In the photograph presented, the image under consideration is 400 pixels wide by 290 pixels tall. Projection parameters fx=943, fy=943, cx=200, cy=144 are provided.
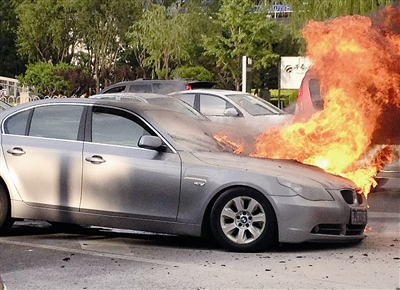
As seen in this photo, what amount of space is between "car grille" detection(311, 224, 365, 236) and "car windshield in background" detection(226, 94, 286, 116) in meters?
9.73

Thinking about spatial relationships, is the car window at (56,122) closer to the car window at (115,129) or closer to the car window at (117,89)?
the car window at (115,129)

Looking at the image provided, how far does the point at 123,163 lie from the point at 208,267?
161cm

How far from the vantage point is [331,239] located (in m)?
8.84

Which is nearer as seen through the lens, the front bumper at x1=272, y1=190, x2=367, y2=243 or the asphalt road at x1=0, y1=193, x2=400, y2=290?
the asphalt road at x1=0, y1=193, x2=400, y2=290

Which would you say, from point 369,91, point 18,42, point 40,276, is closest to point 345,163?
point 369,91

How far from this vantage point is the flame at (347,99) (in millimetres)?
10258

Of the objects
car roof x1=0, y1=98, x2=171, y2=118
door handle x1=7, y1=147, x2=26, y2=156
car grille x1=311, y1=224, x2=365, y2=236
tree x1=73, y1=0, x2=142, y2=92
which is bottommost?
car grille x1=311, y1=224, x2=365, y2=236

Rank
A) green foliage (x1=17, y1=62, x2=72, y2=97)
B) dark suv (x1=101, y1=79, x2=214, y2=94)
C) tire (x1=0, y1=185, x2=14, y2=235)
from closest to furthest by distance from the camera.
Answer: tire (x1=0, y1=185, x2=14, y2=235) < dark suv (x1=101, y1=79, x2=214, y2=94) < green foliage (x1=17, y1=62, x2=72, y2=97)

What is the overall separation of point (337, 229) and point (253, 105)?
10997mm

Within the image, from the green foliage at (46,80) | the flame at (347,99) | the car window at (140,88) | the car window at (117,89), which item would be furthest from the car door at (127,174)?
the green foliage at (46,80)

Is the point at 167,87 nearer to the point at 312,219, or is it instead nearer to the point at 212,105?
the point at 212,105

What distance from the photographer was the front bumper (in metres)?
8.64

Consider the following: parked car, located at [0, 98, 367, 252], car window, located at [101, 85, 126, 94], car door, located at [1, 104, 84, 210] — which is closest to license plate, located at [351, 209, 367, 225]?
parked car, located at [0, 98, 367, 252]

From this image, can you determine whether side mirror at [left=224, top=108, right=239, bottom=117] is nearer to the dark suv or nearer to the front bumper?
the dark suv
